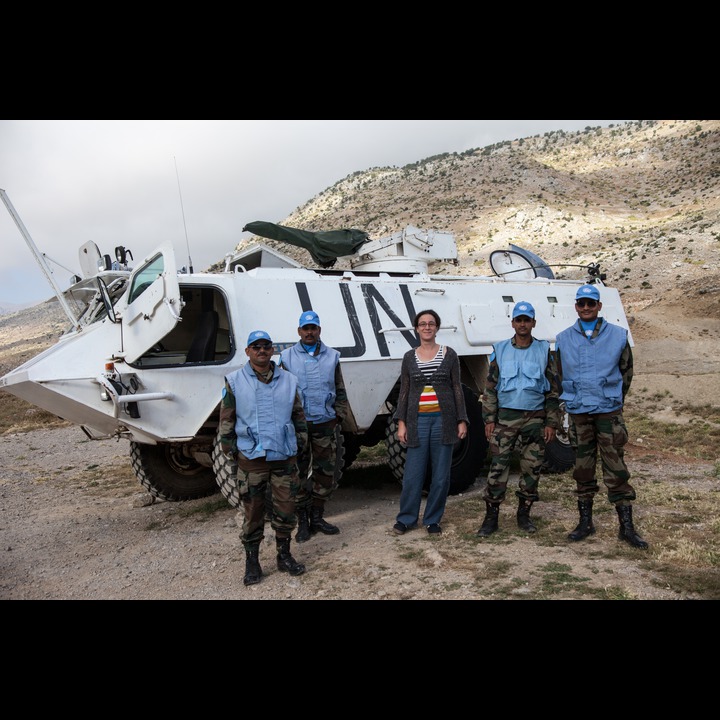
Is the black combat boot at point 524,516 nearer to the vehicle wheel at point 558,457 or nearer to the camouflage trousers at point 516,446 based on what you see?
the camouflage trousers at point 516,446

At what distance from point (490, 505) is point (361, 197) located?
46.4m

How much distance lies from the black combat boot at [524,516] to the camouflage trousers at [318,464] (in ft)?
4.57

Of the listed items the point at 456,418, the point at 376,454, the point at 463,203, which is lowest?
the point at 376,454

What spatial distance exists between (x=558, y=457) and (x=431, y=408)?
2.65 meters

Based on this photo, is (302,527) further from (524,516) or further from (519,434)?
(519,434)

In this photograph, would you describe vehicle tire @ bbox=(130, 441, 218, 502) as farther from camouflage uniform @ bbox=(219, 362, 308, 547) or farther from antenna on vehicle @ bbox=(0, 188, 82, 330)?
camouflage uniform @ bbox=(219, 362, 308, 547)

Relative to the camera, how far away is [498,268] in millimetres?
7516

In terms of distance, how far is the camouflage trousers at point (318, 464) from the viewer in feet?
16.0

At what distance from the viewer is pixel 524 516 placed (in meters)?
4.90

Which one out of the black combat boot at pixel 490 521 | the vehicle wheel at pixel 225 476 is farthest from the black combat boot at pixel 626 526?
the vehicle wheel at pixel 225 476

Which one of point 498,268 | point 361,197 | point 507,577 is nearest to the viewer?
point 507,577

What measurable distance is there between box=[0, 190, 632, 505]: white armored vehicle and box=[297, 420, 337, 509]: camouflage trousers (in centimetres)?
54

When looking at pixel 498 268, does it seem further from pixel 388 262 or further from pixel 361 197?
pixel 361 197

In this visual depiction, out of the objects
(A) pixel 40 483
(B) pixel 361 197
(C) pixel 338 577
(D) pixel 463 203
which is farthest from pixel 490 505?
(B) pixel 361 197
